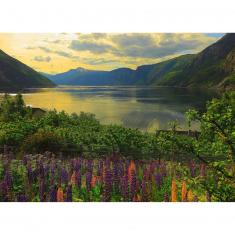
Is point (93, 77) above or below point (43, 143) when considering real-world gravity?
above

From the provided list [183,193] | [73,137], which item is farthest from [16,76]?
[183,193]

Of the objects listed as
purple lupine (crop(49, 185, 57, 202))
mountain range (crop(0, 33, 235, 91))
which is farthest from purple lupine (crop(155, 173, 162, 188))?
mountain range (crop(0, 33, 235, 91))

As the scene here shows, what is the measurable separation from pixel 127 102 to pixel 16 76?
101 inches

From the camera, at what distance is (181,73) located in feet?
32.3

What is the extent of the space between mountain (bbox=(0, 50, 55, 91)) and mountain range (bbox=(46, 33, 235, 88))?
34 cm

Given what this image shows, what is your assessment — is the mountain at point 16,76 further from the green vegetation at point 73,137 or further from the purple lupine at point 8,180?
the purple lupine at point 8,180

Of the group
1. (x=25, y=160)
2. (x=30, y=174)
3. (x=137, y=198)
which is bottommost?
(x=137, y=198)

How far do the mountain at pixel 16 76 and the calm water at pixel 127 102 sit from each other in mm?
246

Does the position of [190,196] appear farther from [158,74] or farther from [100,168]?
[158,74]

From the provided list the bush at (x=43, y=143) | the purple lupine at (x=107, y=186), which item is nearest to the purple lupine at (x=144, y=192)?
the purple lupine at (x=107, y=186)

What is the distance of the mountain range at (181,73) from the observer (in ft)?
30.7

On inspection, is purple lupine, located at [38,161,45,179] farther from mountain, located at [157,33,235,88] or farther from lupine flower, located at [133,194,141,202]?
mountain, located at [157,33,235,88]

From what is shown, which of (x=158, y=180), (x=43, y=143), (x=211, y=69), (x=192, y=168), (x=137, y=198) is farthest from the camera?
(x=211, y=69)

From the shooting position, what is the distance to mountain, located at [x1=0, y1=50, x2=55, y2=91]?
9523 millimetres
